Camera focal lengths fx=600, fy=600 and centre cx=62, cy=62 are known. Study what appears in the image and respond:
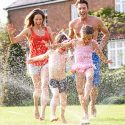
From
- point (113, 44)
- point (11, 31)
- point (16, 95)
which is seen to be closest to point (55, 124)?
point (11, 31)

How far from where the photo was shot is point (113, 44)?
3547 centimetres

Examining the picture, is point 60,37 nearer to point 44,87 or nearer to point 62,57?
point 62,57

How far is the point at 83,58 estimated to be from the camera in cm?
900

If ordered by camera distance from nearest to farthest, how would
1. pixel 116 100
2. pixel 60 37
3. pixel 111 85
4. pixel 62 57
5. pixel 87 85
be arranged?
pixel 87 85, pixel 60 37, pixel 62 57, pixel 116 100, pixel 111 85

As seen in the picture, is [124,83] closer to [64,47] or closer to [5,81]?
[5,81]

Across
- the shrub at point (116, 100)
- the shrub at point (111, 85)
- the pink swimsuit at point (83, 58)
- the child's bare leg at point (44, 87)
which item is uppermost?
the pink swimsuit at point (83, 58)

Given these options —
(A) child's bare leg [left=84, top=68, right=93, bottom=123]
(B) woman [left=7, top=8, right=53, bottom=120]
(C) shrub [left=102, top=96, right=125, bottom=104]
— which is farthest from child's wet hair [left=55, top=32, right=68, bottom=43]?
(C) shrub [left=102, top=96, right=125, bottom=104]

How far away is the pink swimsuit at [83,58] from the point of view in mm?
8937

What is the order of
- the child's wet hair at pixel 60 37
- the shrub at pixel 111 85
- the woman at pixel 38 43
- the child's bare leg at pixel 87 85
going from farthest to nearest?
the shrub at pixel 111 85 < the woman at pixel 38 43 < the child's wet hair at pixel 60 37 < the child's bare leg at pixel 87 85

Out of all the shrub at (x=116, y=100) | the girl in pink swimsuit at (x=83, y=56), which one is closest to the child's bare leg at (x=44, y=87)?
the girl in pink swimsuit at (x=83, y=56)

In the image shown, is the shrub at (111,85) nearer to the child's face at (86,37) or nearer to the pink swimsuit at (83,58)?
the pink swimsuit at (83,58)

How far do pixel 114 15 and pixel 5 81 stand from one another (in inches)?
418

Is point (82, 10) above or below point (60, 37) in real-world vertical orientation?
above

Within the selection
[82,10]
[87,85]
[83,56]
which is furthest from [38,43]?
[87,85]
